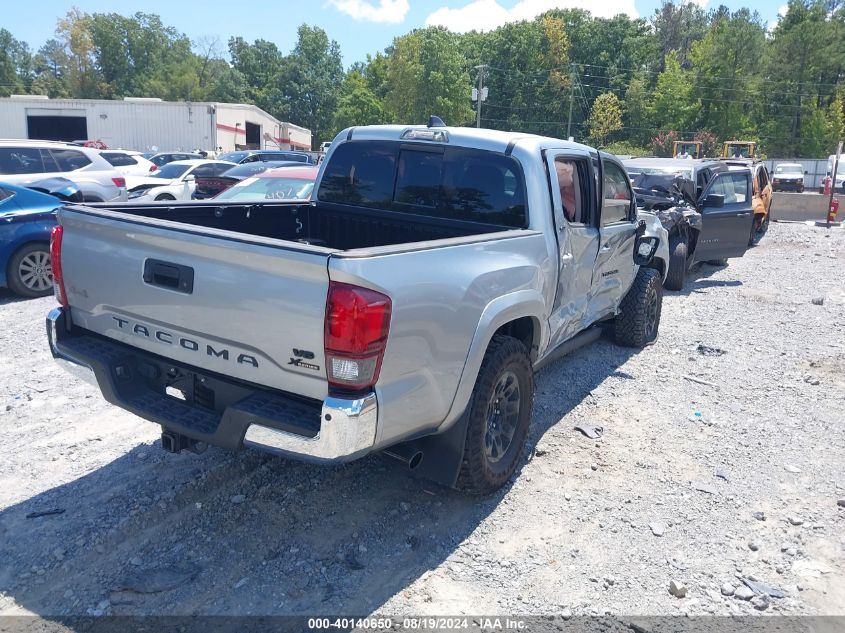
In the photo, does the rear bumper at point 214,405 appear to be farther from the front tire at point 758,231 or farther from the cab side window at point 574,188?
the front tire at point 758,231

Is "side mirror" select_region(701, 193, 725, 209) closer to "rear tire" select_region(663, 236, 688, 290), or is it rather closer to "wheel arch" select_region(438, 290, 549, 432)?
"rear tire" select_region(663, 236, 688, 290)

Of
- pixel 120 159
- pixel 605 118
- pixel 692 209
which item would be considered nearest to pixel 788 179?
pixel 605 118

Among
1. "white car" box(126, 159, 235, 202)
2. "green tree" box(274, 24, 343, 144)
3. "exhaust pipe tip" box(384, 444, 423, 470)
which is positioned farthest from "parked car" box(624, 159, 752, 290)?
"green tree" box(274, 24, 343, 144)

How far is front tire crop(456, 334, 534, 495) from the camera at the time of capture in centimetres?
376

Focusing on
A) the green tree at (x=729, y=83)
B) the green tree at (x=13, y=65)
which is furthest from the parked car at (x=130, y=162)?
the green tree at (x=13, y=65)

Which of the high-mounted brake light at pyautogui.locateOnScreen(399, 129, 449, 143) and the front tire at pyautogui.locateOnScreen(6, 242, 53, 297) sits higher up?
the high-mounted brake light at pyautogui.locateOnScreen(399, 129, 449, 143)

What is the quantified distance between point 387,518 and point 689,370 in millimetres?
4046

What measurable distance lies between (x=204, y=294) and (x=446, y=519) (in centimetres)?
185

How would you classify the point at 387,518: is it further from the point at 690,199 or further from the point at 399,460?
the point at 690,199

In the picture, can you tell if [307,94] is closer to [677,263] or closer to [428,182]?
[677,263]

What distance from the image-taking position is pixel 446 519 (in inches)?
155

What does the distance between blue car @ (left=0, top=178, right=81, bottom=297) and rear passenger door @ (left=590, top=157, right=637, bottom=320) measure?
261 inches

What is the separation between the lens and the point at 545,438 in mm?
5043

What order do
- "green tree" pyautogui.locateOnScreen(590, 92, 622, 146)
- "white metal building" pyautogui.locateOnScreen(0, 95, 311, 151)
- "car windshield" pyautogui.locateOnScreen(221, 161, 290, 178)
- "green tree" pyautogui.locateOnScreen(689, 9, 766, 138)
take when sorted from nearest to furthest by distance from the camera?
1. "car windshield" pyautogui.locateOnScreen(221, 161, 290, 178)
2. "white metal building" pyautogui.locateOnScreen(0, 95, 311, 151)
3. "green tree" pyautogui.locateOnScreen(689, 9, 766, 138)
4. "green tree" pyautogui.locateOnScreen(590, 92, 622, 146)
